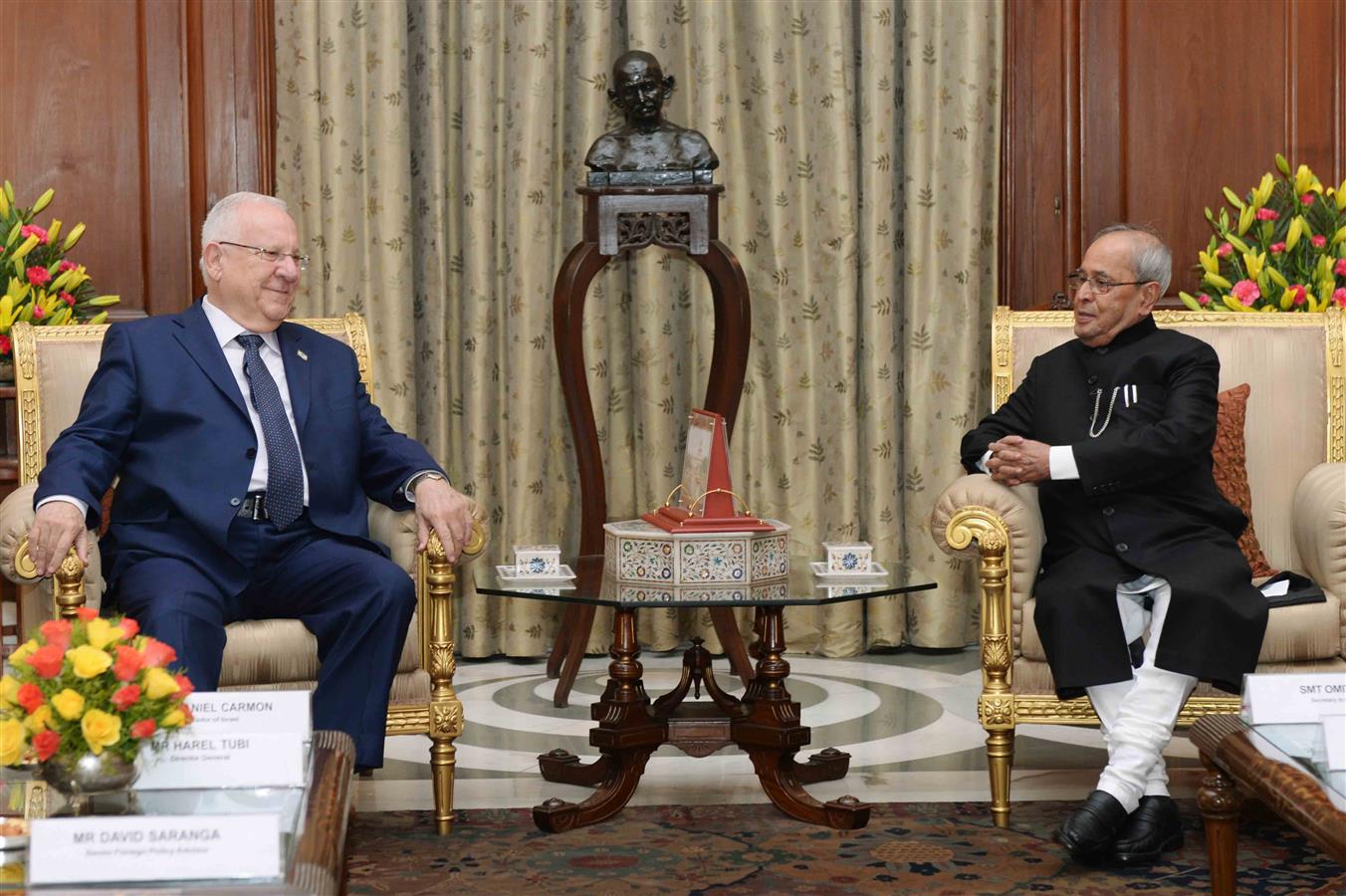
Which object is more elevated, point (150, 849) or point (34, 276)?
point (34, 276)

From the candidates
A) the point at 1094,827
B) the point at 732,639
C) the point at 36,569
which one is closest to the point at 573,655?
the point at 732,639

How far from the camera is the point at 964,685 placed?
470 cm

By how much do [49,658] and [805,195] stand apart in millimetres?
3503

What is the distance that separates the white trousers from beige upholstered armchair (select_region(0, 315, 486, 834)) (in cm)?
123

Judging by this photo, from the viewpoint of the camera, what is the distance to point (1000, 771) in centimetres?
329

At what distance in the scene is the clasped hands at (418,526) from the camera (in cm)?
293

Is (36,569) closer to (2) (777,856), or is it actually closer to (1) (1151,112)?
(2) (777,856)

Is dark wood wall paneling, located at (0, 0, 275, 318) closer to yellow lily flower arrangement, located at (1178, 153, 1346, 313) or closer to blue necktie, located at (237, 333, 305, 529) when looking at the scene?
blue necktie, located at (237, 333, 305, 529)

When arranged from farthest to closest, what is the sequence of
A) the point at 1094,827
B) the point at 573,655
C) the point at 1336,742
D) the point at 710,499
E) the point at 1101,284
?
the point at 573,655 < the point at 1101,284 < the point at 710,499 < the point at 1094,827 < the point at 1336,742

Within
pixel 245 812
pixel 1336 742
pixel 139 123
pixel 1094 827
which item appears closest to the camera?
pixel 245 812

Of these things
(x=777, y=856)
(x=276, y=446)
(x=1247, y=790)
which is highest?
(x=276, y=446)

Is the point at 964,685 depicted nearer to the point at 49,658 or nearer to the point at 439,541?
the point at 439,541

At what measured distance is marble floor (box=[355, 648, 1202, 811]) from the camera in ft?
11.7

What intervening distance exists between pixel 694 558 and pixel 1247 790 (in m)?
1.10
